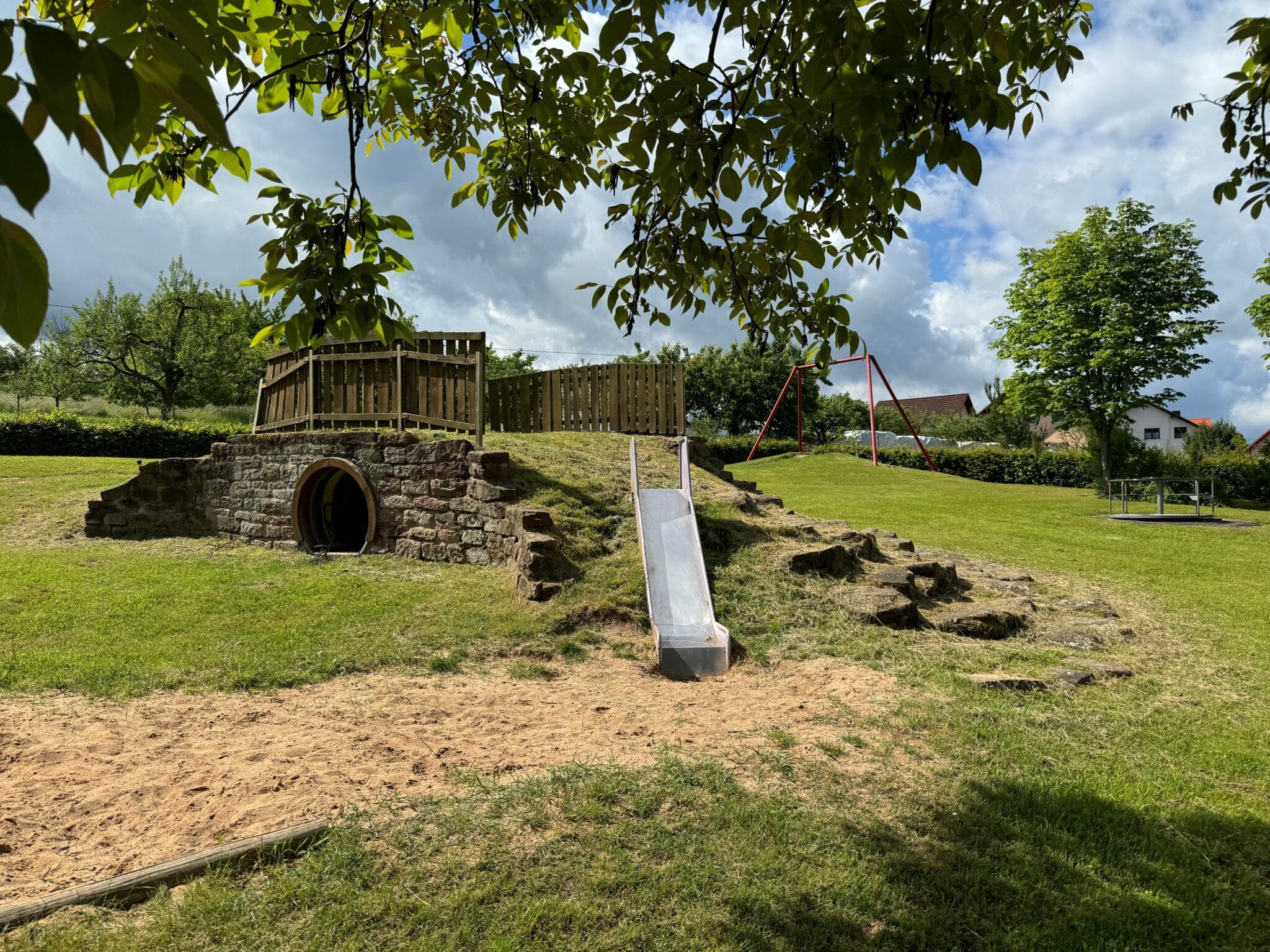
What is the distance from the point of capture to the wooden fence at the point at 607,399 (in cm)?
1416

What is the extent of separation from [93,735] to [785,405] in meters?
44.9

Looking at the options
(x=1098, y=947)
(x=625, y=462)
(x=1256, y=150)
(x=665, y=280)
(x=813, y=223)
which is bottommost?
(x=1098, y=947)

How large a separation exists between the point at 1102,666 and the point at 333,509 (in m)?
10.2

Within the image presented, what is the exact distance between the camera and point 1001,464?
2786 centimetres

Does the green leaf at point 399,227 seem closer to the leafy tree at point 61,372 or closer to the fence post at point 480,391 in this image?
the fence post at point 480,391

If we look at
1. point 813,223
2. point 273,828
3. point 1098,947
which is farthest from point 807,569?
point 273,828

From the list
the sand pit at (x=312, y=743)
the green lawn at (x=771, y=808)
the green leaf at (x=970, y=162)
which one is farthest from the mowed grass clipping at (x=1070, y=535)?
the green leaf at (x=970, y=162)

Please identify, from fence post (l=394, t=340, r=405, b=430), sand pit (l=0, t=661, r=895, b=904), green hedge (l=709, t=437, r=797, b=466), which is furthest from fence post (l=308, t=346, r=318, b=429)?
green hedge (l=709, t=437, r=797, b=466)

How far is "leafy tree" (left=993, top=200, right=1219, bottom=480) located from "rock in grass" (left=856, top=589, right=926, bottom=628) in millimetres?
19642

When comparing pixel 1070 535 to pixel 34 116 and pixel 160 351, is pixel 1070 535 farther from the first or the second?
pixel 160 351

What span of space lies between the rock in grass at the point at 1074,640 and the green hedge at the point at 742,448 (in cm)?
2286

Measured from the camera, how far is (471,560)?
9305 millimetres

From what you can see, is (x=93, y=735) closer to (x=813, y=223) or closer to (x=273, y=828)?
(x=273, y=828)

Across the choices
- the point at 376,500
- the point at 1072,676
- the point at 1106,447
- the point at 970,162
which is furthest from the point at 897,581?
the point at 1106,447
